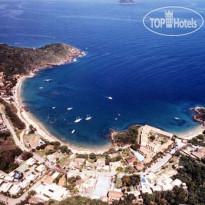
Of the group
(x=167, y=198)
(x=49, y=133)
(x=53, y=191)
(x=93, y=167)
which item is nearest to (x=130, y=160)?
(x=93, y=167)

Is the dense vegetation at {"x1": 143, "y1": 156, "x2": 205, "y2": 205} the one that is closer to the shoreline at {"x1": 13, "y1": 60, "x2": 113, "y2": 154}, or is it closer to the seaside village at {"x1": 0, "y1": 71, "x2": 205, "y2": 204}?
the seaside village at {"x1": 0, "y1": 71, "x2": 205, "y2": 204}

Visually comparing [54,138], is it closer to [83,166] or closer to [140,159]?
[83,166]

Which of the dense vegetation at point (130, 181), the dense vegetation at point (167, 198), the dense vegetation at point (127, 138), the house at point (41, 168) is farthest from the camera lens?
the dense vegetation at point (127, 138)

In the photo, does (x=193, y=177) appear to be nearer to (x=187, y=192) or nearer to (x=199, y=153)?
(x=187, y=192)

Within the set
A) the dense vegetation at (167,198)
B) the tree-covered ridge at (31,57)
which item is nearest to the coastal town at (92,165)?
the dense vegetation at (167,198)

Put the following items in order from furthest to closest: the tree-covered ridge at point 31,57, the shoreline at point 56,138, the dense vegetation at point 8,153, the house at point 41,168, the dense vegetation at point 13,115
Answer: the tree-covered ridge at point 31,57 → the dense vegetation at point 13,115 → the shoreline at point 56,138 → the dense vegetation at point 8,153 → the house at point 41,168

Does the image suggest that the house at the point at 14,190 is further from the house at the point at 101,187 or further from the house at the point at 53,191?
the house at the point at 101,187
